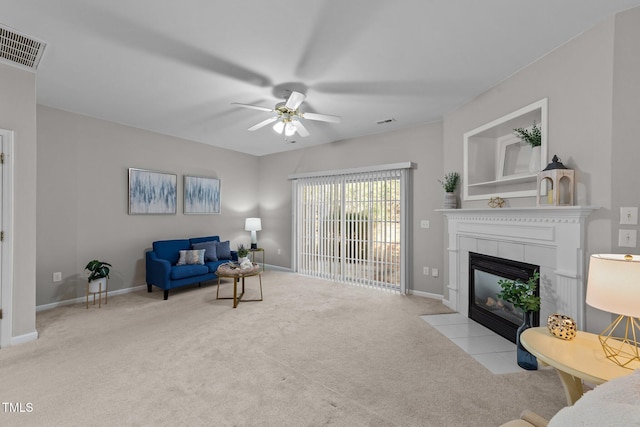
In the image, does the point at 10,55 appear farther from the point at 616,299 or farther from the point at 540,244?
the point at 540,244

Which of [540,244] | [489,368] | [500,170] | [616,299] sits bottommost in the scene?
[489,368]

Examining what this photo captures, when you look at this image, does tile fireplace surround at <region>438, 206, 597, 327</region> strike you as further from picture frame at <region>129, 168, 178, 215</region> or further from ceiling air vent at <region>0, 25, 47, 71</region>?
picture frame at <region>129, 168, 178, 215</region>

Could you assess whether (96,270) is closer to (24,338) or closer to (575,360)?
(24,338)

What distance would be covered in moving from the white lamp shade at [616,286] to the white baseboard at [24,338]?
463 centimetres

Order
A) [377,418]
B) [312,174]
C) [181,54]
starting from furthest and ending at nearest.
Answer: [312,174] < [181,54] < [377,418]

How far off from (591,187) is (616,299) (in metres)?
1.13

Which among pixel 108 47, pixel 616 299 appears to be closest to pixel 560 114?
pixel 616 299

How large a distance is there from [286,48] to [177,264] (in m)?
3.73

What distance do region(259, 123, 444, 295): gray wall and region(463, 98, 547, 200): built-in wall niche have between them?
720 millimetres

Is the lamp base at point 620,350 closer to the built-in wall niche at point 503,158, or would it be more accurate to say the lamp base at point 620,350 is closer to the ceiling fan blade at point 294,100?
the built-in wall niche at point 503,158

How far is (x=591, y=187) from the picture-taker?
6.86ft

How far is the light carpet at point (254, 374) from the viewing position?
1.75 meters

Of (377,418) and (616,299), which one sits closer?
(616,299)

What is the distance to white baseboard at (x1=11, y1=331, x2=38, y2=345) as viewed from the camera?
2.65 meters
